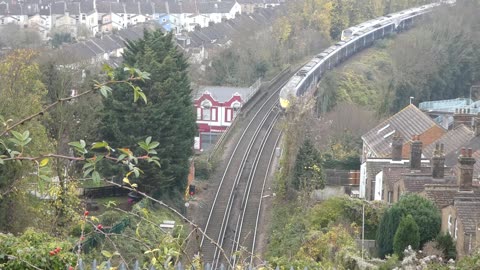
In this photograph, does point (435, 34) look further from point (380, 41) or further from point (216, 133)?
point (216, 133)

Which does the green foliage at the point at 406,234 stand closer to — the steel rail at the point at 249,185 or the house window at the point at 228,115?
the steel rail at the point at 249,185

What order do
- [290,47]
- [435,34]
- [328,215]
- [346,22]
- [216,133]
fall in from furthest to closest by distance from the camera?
[346,22], [290,47], [435,34], [216,133], [328,215]

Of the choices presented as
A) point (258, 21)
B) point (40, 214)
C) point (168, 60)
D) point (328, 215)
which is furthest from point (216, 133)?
point (258, 21)

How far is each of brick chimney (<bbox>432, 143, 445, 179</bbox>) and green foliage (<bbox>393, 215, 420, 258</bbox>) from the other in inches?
96.8

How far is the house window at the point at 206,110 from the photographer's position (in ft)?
99.8

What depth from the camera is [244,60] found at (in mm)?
36688

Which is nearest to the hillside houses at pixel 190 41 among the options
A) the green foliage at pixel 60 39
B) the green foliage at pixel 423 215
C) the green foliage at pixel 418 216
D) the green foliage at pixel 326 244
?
the green foliage at pixel 60 39

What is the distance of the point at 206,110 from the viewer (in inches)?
1208

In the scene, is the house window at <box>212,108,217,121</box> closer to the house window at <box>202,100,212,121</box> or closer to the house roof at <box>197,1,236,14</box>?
the house window at <box>202,100,212,121</box>

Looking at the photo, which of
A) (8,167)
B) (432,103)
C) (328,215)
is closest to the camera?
(8,167)

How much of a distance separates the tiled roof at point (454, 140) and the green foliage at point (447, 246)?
7.01 metres

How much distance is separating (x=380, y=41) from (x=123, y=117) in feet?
93.6

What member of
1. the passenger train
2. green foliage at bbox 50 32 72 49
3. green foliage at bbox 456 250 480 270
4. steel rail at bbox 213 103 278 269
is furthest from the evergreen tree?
green foliage at bbox 50 32 72 49

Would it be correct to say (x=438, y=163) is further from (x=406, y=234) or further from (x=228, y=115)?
(x=228, y=115)
